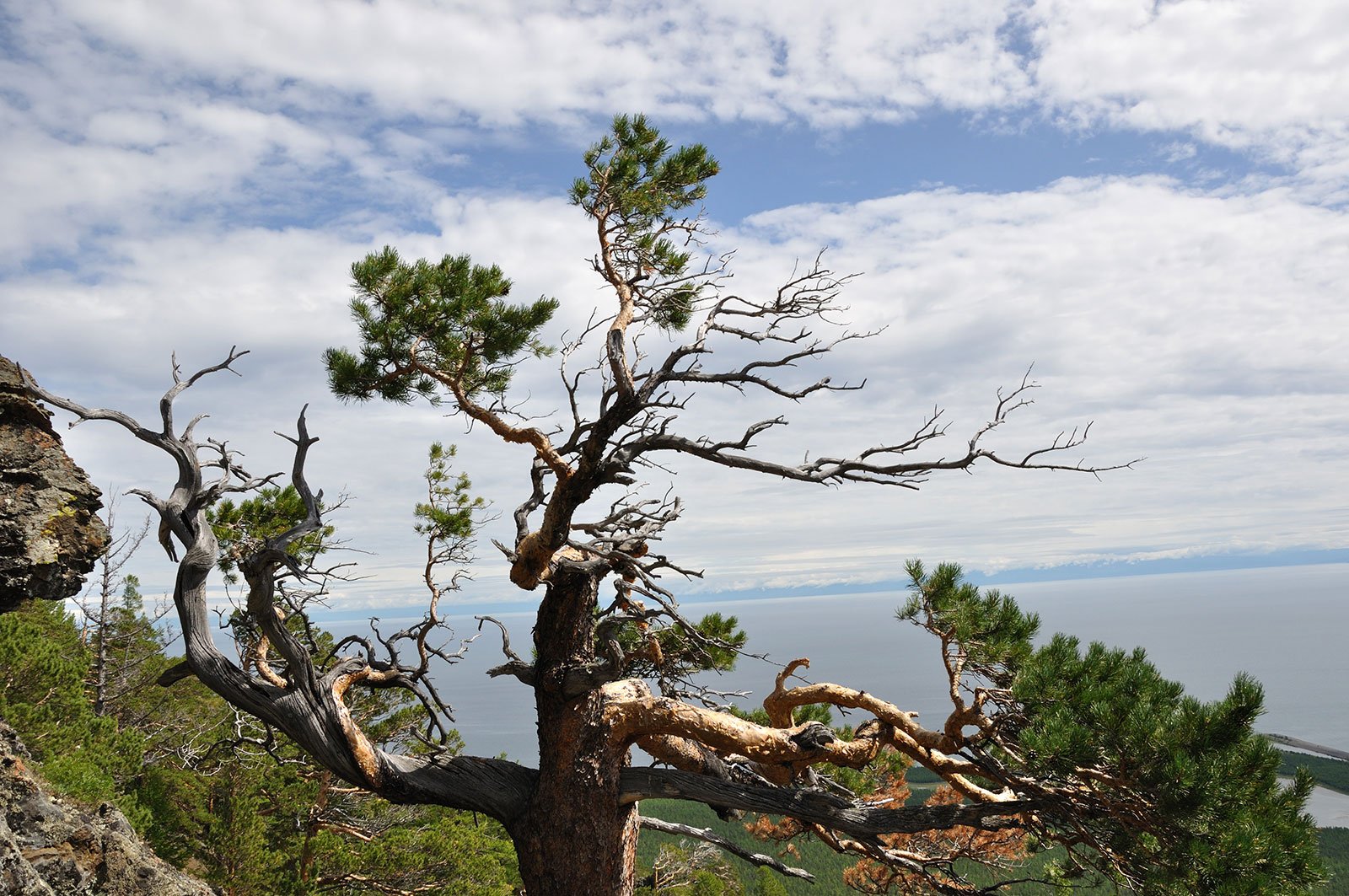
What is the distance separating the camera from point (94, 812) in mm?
4105

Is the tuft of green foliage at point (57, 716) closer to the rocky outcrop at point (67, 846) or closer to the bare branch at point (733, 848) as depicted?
the rocky outcrop at point (67, 846)

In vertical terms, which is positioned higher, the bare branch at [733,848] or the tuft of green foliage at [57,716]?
the tuft of green foliage at [57,716]


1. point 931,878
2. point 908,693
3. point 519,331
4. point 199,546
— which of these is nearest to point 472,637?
point 199,546

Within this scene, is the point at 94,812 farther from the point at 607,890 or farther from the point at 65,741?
the point at 65,741

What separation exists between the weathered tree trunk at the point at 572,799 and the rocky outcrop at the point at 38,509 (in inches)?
94.1

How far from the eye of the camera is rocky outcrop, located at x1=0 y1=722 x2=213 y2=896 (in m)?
3.43

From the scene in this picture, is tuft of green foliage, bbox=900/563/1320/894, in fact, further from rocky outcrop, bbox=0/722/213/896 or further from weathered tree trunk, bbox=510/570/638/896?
rocky outcrop, bbox=0/722/213/896

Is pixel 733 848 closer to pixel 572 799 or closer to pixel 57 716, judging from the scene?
pixel 572 799

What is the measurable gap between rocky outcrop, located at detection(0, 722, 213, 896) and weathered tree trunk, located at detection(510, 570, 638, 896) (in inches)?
68.9

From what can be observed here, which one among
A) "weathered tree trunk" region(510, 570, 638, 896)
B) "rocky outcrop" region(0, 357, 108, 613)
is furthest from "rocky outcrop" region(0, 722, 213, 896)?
"weathered tree trunk" region(510, 570, 638, 896)

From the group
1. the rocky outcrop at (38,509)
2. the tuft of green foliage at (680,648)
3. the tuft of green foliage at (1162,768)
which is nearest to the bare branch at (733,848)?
the tuft of green foliage at (680,648)

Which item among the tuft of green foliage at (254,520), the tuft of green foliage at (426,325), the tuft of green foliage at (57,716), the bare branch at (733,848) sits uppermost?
the tuft of green foliage at (426,325)

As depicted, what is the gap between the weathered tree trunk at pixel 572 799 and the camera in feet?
15.3

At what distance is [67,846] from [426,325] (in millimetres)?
3187
